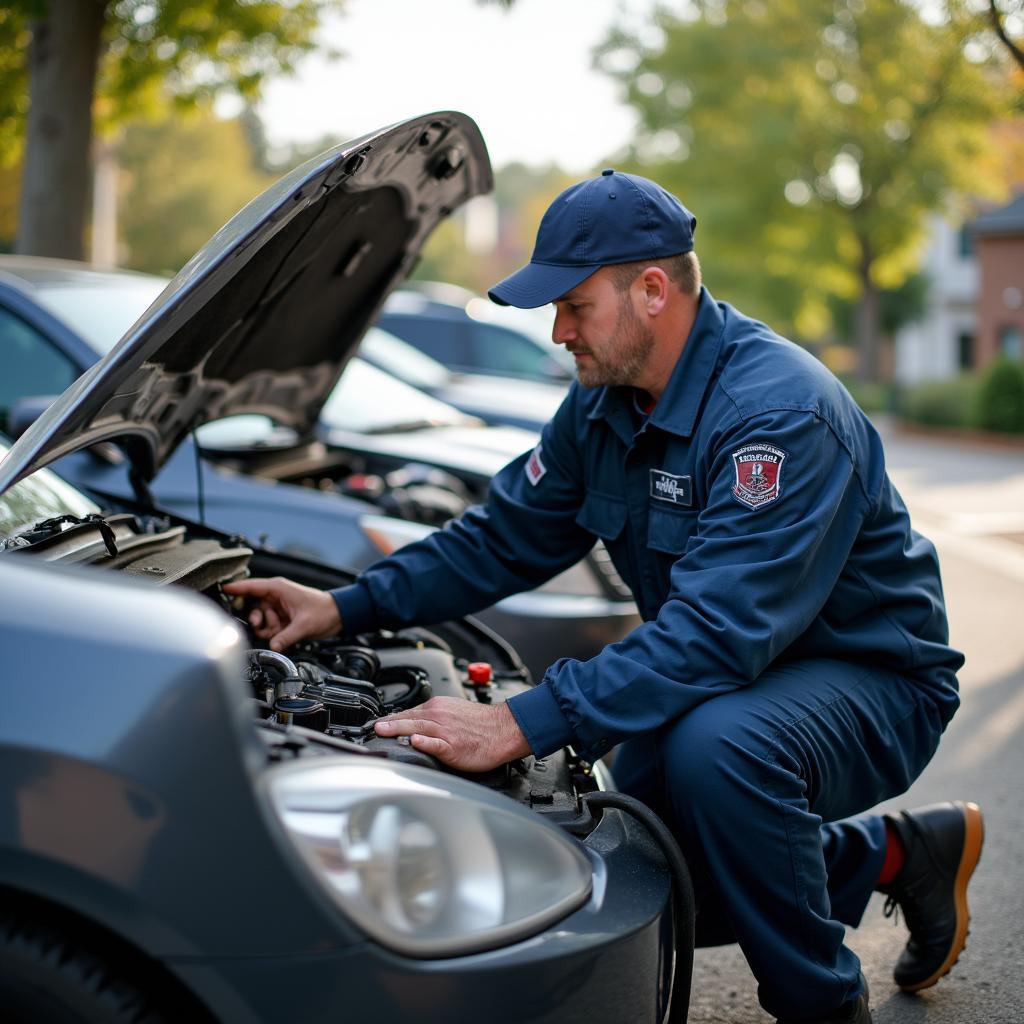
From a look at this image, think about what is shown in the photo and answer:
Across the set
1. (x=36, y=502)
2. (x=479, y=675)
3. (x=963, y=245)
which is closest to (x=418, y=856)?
(x=479, y=675)

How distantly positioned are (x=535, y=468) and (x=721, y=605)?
0.97 metres

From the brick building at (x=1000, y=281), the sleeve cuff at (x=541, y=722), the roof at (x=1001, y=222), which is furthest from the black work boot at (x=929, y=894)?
the roof at (x=1001, y=222)

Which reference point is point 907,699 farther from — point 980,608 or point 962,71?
point 962,71

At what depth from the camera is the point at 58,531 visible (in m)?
2.57

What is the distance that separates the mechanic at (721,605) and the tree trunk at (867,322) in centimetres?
2975

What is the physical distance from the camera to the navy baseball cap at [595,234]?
8.58ft

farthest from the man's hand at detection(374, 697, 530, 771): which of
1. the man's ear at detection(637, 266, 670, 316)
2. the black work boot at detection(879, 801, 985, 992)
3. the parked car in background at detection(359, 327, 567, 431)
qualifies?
the parked car in background at detection(359, 327, 567, 431)

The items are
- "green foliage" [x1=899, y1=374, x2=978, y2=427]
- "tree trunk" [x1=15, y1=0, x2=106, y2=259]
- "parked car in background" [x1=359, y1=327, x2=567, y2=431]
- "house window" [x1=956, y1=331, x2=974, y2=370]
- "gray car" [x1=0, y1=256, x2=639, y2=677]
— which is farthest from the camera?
"house window" [x1=956, y1=331, x2=974, y2=370]

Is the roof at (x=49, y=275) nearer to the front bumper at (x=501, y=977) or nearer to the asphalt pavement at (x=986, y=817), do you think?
the asphalt pavement at (x=986, y=817)

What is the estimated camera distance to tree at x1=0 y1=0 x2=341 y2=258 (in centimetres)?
862

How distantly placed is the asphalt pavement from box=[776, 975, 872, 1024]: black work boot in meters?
0.63

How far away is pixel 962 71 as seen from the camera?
27.2m

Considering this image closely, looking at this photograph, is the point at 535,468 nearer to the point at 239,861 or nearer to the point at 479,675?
the point at 479,675

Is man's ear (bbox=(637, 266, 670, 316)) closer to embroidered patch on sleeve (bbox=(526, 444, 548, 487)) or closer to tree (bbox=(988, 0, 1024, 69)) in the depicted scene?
embroidered patch on sleeve (bbox=(526, 444, 548, 487))
